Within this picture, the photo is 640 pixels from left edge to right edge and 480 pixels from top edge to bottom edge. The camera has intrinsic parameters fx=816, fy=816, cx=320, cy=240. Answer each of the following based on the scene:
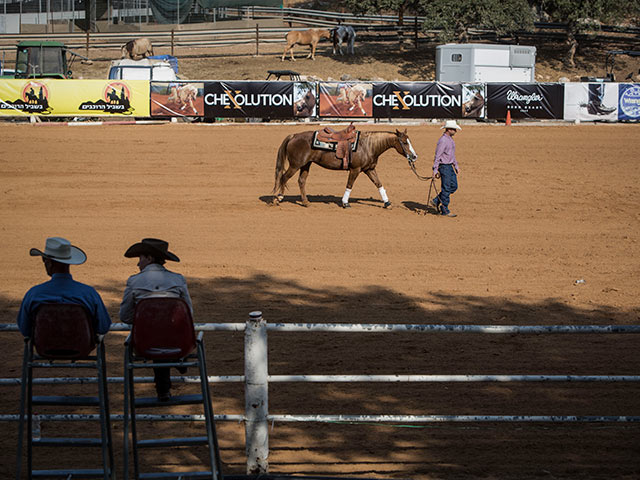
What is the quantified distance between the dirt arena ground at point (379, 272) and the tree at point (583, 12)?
19.5 m

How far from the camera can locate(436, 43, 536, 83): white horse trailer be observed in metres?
37.5

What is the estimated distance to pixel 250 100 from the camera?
3142 cm

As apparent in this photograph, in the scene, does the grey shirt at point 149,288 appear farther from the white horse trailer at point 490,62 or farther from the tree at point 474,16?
the tree at point 474,16

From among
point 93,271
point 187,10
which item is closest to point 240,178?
point 93,271

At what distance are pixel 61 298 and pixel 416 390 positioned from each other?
161 inches

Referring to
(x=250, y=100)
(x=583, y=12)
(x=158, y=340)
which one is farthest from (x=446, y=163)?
(x=583, y=12)

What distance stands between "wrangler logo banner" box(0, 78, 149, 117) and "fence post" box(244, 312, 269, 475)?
26.6 m

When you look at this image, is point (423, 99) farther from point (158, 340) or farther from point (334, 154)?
point (158, 340)

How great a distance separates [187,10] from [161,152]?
34158 mm

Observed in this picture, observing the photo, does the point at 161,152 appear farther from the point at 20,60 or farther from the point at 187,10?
the point at 187,10

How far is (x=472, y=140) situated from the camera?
2784 cm

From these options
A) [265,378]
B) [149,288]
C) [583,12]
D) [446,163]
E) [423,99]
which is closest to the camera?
[149,288]

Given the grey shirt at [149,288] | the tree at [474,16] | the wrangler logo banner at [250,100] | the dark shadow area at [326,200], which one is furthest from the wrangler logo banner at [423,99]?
the grey shirt at [149,288]

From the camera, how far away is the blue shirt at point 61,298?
5316mm
